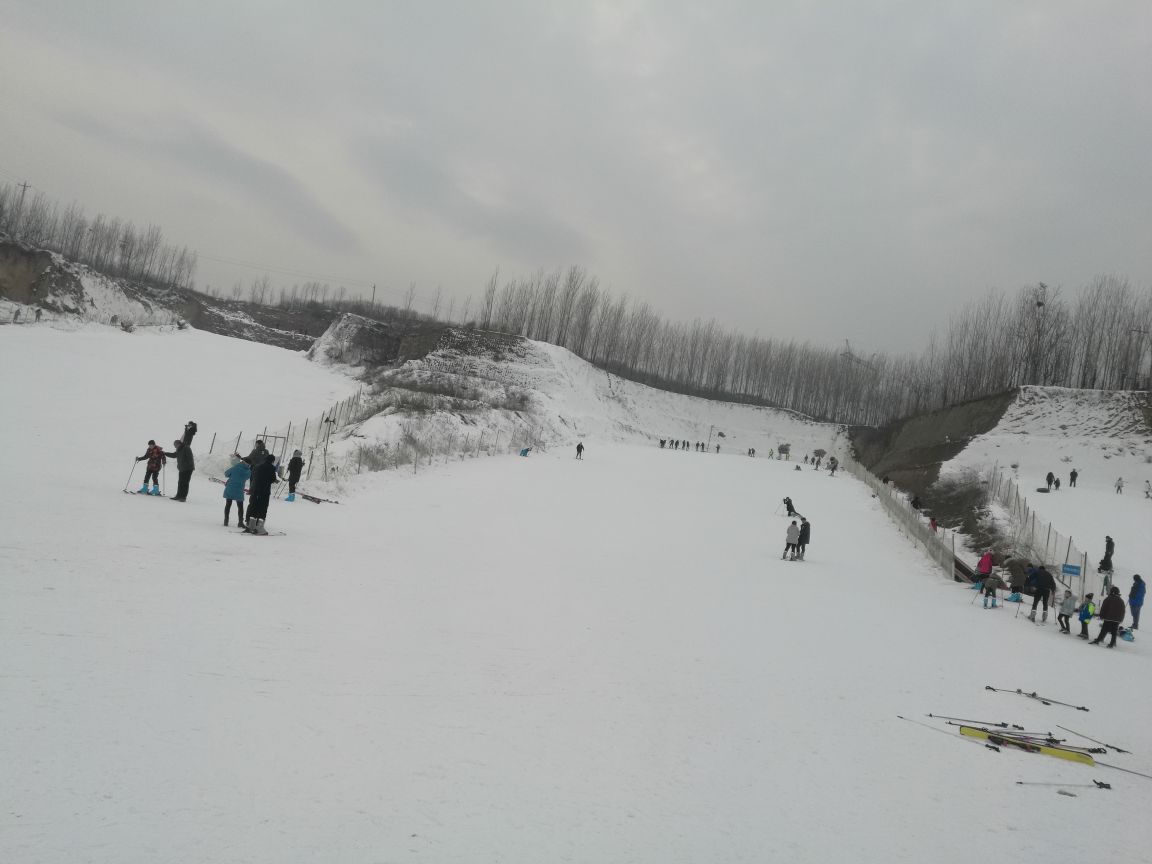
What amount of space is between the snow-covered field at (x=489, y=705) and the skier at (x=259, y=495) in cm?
60

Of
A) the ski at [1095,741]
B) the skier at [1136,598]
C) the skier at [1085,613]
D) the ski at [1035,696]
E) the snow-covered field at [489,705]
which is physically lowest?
the snow-covered field at [489,705]

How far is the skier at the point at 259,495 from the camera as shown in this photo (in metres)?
13.0

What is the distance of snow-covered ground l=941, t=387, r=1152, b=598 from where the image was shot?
37.0m

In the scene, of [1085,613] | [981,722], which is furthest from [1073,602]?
[981,722]

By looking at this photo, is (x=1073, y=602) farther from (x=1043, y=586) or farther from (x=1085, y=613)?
(x=1043, y=586)

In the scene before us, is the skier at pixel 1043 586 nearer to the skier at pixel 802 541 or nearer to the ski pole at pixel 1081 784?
the skier at pixel 802 541

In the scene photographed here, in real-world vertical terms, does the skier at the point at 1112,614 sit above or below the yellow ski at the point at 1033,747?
above

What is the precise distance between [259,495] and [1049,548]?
24231 millimetres

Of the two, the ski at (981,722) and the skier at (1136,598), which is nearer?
the ski at (981,722)

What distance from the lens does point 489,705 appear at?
6.64 m

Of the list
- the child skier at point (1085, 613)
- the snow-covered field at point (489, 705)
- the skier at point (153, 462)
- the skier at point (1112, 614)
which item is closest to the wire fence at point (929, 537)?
the child skier at point (1085, 613)

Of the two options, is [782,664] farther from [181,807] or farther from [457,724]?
[181,807]

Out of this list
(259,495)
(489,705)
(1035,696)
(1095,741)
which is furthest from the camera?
(259,495)

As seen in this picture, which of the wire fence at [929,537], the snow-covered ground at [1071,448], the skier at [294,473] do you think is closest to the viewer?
the skier at [294,473]
